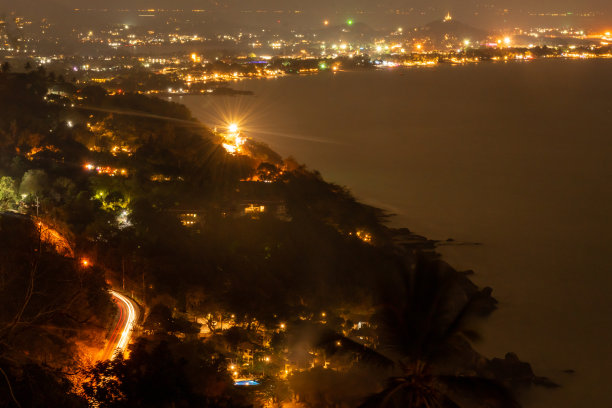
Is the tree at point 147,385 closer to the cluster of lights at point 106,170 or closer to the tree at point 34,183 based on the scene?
the tree at point 34,183

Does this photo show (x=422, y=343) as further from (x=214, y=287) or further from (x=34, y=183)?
(x=34, y=183)

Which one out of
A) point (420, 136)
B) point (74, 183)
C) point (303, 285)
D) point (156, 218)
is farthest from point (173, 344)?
point (420, 136)

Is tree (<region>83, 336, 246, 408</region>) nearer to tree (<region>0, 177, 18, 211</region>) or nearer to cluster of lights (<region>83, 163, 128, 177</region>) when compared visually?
tree (<region>0, 177, 18, 211</region>)

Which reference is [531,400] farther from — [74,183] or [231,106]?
[231,106]

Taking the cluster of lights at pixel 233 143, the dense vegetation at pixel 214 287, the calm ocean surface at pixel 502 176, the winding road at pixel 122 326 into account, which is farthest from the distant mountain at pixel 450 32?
the winding road at pixel 122 326

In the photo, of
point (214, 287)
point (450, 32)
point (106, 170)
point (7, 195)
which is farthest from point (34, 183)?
point (450, 32)

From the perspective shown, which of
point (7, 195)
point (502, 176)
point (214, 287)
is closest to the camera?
point (214, 287)
